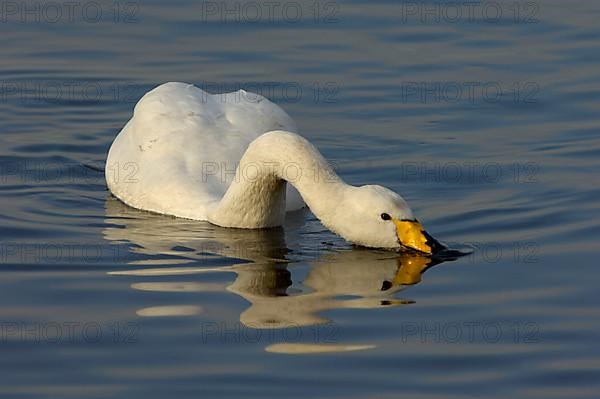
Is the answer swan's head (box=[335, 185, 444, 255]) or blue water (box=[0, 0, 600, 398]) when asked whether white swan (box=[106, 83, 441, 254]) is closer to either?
swan's head (box=[335, 185, 444, 255])

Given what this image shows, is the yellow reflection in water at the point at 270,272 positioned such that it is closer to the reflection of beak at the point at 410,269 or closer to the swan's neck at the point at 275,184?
the reflection of beak at the point at 410,269

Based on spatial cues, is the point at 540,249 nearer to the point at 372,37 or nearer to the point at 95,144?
the point at 95,144

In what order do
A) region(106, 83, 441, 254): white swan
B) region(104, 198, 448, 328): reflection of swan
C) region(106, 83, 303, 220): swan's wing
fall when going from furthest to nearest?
region(106, 83, 303, 220): swan's wing → region(106, 83, 441, 254): white swan → region(104, 198, 448, 328): reflection of swan

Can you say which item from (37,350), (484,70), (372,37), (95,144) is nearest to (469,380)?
(37,350)

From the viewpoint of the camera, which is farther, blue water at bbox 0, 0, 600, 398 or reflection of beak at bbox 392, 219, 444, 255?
reflection of beak at bbox 392, 219, 444, 255

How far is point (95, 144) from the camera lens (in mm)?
15914

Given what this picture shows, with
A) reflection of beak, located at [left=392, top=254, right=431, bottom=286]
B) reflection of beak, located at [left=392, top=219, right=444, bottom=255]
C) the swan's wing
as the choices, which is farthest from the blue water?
the swan's wing

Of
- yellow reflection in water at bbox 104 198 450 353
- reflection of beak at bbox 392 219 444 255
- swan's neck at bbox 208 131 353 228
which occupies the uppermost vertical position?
swan's neck at bbox 208 131 353 228

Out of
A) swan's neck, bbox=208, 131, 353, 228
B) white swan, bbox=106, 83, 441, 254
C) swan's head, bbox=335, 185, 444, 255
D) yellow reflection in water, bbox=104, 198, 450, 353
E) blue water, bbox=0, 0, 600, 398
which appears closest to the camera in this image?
blue water, bbox=0, 0, 600, 398

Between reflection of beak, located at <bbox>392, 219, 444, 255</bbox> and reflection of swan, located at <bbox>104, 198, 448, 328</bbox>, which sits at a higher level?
reflection of beak, located at <bbox>392, 219, 444, 255</bbox>

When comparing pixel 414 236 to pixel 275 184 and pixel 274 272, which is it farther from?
pixel 275 184

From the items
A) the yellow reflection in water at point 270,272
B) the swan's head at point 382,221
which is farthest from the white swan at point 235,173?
the yellow reflection in water at point 270,272

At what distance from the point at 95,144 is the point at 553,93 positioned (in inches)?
185

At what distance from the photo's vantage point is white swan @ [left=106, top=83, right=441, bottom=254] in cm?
1170
